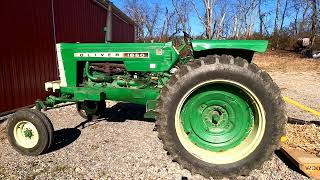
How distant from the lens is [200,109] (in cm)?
351

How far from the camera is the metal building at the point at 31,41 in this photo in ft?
19.7

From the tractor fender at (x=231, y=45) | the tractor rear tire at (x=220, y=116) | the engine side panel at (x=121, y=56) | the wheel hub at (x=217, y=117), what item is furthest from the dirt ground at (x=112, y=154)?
the tractor fender at (x=231, y=45)

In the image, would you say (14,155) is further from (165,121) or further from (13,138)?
(165,121)

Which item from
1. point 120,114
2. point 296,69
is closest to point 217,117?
point 120,114

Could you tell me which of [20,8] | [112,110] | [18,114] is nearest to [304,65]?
[112,110]

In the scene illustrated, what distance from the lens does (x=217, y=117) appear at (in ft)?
11.6

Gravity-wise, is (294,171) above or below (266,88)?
below

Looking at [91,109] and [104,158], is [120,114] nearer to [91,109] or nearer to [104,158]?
[91,109]

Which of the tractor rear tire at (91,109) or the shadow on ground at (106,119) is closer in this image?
the shadow on ground at (106,119)

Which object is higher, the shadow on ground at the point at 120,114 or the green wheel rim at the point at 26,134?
the green wheel rim at the point at 26,134

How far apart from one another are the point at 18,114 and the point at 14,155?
51 centimetres

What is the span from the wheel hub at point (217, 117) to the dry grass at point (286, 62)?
13.9m

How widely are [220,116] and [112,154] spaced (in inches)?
55.8

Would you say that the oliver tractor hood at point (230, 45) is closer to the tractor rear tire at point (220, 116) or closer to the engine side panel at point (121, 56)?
the tractor rear tire at point (220, 116)
